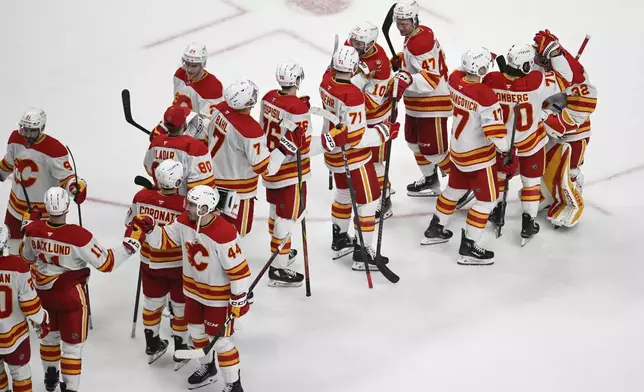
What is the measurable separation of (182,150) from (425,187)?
2.18m

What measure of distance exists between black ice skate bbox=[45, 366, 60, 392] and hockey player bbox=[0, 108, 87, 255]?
892mm

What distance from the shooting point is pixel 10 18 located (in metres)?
10.0

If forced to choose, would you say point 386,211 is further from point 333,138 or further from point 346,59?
point 346,59

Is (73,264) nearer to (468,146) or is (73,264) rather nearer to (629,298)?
(468,146)

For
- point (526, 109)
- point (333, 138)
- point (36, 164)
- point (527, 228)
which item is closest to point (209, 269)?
point (333, 138)

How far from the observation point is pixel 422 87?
7293 mm

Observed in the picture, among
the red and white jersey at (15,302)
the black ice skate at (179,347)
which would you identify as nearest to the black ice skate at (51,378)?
the red and white jersey at (15,302)

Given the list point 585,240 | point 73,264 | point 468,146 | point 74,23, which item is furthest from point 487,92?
point 74,23

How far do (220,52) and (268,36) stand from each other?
467 millimetres

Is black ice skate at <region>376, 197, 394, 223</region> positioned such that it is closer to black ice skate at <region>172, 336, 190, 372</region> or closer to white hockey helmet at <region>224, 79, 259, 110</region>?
white hockey helmet at <region>224, 79, 259, 110</region>

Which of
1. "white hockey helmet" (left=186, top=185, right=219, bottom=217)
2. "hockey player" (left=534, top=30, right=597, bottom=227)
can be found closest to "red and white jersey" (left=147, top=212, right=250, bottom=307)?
"white hockey helmet" (left=186, top=185, right=219, bottom=217)

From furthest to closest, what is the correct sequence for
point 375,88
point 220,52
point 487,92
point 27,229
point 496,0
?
point 496,0 < point 220,52 < point 375,88 < point 487,92 < point 27,229

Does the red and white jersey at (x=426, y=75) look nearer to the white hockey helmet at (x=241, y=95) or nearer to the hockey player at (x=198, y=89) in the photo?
the hockey player at (x=198, y=89)

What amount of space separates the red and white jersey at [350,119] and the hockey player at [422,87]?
0.45 metres
